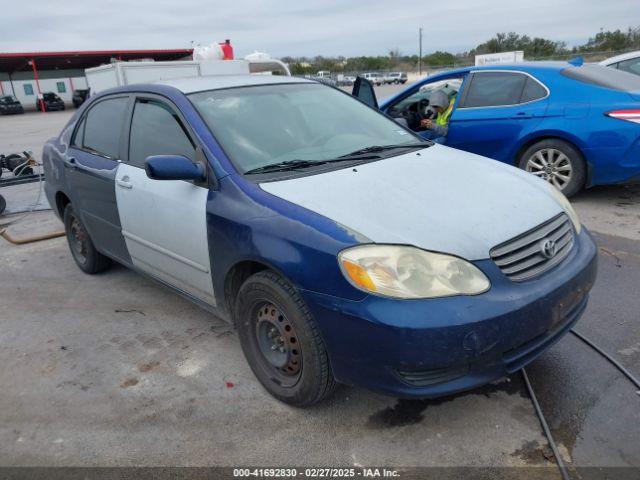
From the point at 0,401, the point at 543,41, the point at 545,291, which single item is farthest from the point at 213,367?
the point at 543,41

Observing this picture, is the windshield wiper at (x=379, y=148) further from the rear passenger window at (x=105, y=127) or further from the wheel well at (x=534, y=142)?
the wheel well at (x=534, y=142)

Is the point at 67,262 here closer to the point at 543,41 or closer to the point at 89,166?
the point at 89,166

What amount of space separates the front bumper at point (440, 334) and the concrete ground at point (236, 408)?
1.21ft

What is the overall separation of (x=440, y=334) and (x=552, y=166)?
4.42 m

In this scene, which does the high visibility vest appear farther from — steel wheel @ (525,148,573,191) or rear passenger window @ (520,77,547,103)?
steel wheel @ (525,148,573,191)

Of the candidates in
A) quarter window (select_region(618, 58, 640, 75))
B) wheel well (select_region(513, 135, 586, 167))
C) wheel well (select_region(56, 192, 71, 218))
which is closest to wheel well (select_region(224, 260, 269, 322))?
wheel well (select_region(56, 192, 71, 218))

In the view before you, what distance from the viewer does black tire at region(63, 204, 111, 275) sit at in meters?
4.57

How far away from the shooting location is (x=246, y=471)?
2.34m

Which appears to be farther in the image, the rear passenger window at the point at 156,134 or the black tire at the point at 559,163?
the black tire at the point at 559,163

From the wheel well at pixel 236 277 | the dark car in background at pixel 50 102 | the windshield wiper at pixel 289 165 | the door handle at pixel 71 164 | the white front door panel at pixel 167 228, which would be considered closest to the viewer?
the wheel well at pixel 236 277

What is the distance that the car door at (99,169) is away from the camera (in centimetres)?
381

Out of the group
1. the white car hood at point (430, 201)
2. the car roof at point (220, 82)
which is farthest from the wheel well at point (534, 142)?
the car roof at point (220, 82)

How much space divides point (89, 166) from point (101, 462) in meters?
2.39

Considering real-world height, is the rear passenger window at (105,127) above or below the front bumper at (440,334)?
above
